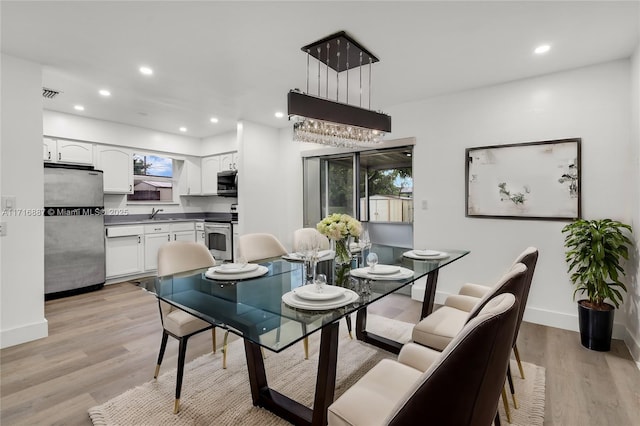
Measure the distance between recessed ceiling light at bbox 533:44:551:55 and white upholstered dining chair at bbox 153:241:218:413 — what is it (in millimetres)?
3141

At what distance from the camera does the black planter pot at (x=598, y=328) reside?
8.31 feet

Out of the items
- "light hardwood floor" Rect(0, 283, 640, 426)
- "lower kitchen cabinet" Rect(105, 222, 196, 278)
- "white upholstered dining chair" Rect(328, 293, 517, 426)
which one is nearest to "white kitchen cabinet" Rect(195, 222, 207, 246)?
"lower kitchen cabinet" Rect(105, 222, 196, 278)

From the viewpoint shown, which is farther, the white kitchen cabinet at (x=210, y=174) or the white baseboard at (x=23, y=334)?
the white kitchen cabinet at (x=210, y=174)

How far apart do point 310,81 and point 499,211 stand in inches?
95.6

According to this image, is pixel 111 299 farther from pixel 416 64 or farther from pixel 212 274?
pixel 416 64

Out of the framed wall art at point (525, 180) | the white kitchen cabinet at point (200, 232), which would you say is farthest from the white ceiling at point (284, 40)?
the white kitchen cabinet at point (200, 232)

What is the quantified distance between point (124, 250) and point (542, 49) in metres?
5.70

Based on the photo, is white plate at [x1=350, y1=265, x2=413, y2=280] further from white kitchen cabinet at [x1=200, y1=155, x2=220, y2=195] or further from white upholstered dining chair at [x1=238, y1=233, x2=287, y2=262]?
white kitchen cabinet at [x1=200, y1=155, x2=220, y2=195]

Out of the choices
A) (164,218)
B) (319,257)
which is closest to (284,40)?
(319,257)

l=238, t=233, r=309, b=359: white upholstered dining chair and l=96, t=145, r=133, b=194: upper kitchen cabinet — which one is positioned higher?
l=96, t=145, r=133, b=194: upper kitchen cabinet

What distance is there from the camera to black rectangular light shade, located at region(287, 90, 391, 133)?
2146 millimetres

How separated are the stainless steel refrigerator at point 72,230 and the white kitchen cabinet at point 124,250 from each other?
8.5 inches

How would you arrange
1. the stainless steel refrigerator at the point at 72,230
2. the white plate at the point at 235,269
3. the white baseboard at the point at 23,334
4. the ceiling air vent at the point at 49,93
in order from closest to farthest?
the white plate at the point at 235,269 → the white baseboard at the point at 23,334 → the ceiling air vent at the point at 49,93 → the stainless steel refrigerator at the point at 72,230

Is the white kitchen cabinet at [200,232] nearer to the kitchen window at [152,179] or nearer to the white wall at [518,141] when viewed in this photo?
the kitchen window at [152,179]
